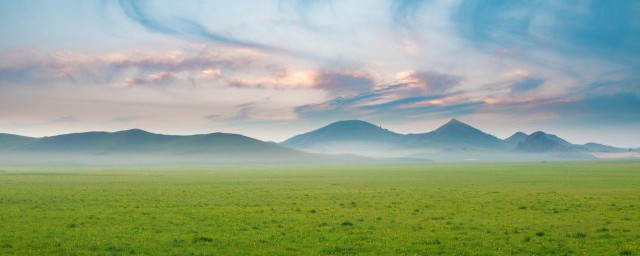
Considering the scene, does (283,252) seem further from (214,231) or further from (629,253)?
(629,253)

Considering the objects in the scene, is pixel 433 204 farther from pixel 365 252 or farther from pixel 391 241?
pixel 365 252

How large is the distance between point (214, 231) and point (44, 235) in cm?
745

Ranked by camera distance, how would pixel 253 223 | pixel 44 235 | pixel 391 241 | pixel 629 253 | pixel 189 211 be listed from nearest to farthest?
pixel 629 253, pixel 391 241, pixel 44 235, pixel 253 223, pixel 189 211

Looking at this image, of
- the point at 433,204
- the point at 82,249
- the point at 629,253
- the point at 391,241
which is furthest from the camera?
the point at 433,204

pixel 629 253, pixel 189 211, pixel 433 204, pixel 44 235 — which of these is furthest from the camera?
pixel 433 204

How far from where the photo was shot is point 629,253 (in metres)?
18.5

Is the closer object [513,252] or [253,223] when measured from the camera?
[513,252]

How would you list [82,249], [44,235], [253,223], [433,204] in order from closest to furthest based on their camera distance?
1. [82,249]
2. [44,235]
3. [253,223]
4. [433,204]

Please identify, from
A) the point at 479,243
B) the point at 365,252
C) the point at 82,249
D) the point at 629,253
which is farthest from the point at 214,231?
the point at 629,253

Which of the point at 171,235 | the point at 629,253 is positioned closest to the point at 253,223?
the point at 171,235

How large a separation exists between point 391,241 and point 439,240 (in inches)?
78.7

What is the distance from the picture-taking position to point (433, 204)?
3694cm

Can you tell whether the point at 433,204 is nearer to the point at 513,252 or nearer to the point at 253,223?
the point at 253,223

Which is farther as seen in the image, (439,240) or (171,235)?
(171,235)
